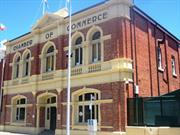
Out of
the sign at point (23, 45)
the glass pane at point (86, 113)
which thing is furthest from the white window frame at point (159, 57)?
the sign at point (23, 45)

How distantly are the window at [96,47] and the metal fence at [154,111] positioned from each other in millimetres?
4705

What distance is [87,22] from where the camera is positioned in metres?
23.4

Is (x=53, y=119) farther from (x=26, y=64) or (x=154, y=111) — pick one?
(x=154, y=111)

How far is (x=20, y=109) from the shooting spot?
29.2 m

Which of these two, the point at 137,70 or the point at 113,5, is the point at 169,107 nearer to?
the point at 137,70

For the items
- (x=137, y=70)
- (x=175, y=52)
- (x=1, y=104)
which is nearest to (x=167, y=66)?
(x=175, y=52)

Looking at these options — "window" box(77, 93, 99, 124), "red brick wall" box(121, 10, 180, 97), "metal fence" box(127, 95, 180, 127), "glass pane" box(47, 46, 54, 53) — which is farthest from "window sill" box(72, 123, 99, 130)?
"glass pane" box(47, 46, 54, 53)

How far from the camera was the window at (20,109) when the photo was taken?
28.7m

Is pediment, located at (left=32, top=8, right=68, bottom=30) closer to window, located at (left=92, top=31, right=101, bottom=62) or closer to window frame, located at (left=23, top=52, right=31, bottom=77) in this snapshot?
window frame, located at (left=23, top=52, right=31, bottom=77)

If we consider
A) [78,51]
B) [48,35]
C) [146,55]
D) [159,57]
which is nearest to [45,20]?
[48,35]

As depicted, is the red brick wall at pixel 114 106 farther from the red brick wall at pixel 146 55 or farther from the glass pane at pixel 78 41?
the glass pane at pixel 78 41

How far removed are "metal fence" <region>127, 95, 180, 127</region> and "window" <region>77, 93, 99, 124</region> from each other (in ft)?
9.83

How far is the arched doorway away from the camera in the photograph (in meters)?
26.1

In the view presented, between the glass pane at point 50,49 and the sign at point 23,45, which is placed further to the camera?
the sign at point 23,45
